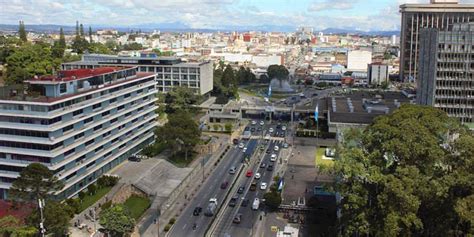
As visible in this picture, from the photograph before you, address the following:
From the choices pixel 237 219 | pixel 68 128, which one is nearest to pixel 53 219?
pixel 68 128

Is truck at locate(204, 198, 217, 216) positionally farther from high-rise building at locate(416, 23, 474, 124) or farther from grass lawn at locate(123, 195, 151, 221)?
high-rise building at locate(416, 23, 474, 124)

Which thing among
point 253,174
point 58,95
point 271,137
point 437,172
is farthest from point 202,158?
point 437,172

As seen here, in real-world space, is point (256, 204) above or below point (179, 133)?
below

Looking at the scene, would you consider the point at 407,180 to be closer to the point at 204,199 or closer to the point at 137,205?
the point at 204,199

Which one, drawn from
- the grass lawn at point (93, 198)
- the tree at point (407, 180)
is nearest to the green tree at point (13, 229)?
the grass lawn at point (93, 198)

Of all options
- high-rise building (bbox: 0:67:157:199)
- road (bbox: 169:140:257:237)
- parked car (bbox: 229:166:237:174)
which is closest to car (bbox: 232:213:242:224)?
road (bbox: 169:140:257:237)

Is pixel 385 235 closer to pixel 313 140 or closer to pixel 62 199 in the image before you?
pixel 62 199
